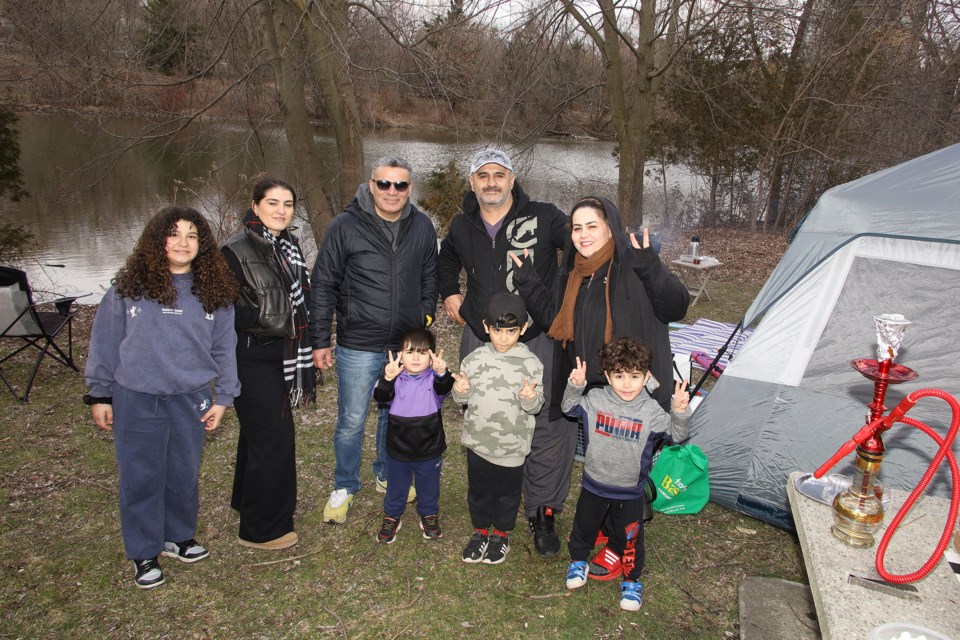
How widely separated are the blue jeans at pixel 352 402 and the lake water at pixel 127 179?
472cm

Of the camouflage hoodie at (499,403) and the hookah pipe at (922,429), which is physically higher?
the hookah pipe at (922,429)

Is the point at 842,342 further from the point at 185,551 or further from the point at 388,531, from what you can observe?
the point at 185,551

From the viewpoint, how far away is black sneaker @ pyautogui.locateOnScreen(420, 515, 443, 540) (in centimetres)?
329

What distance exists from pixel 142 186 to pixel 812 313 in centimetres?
1475

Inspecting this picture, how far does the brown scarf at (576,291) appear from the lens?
2.77m

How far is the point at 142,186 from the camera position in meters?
14.4

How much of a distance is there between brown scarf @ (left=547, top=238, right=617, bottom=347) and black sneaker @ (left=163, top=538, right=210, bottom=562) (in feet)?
6.55

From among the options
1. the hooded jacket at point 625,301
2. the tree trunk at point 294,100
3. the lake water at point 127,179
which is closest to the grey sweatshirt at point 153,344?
the hooded jacket at point 625,301

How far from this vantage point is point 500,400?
294 cm

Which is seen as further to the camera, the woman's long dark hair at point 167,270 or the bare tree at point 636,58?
the bare tree at point 636,58

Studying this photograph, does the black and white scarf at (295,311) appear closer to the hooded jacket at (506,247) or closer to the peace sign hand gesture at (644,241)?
the hooded jacket at (506,247)

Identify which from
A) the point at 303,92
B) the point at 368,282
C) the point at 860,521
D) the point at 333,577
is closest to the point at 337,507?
the point at 333,577

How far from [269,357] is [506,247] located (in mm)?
1264

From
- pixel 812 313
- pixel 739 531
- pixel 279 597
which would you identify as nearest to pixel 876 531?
pixel 739 531
